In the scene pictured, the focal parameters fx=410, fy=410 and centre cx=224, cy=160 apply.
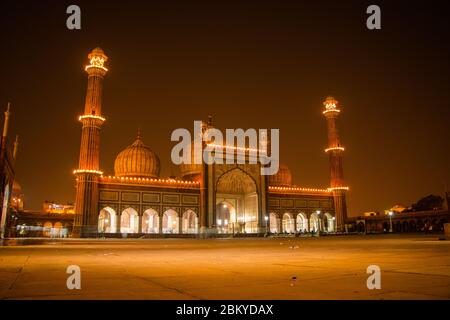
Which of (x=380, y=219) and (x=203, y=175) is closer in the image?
(x=203, y=175)

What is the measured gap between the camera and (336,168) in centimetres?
4772

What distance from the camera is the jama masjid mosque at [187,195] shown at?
3506 cm

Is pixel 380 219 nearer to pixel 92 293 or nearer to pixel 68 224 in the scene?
pixel 68 224

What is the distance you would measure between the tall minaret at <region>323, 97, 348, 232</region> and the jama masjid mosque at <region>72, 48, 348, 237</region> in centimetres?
11

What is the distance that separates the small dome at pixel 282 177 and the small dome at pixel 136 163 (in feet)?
50.6

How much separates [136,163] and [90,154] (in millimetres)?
8388

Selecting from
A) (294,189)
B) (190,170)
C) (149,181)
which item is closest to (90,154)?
(149,181)

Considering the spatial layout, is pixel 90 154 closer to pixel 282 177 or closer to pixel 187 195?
pixel 187 195

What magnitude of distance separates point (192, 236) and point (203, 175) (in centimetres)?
625

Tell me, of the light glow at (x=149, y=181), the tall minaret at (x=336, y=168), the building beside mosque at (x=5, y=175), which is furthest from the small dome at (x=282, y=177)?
the building beside mosque at (x=5, y=175)

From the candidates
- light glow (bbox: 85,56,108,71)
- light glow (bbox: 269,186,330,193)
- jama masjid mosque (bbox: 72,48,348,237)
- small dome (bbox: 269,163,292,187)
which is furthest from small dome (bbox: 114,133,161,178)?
small dome (bbox: 269,163,292,187)
